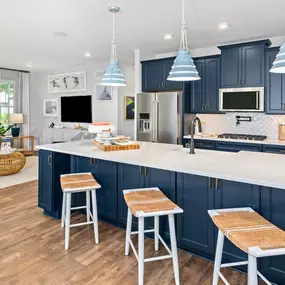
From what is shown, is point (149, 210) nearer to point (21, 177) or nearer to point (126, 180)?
point (126, 180)

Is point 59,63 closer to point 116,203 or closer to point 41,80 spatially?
point 41,80

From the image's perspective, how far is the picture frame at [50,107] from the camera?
876 centimetres

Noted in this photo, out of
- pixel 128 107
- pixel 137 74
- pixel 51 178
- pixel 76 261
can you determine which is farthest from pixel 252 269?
pixel 128 107

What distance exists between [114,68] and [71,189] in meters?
1.54

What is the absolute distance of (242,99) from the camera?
4.75 meters

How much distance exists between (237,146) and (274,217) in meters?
2.64

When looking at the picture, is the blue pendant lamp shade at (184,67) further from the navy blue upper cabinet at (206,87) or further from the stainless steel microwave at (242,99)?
the navy blue upper cabinet at (206,87)

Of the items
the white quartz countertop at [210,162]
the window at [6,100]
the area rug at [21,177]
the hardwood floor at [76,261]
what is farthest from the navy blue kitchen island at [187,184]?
the window at [6,100]

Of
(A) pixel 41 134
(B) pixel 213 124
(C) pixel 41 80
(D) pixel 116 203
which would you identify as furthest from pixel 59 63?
(D) pixel 116 203

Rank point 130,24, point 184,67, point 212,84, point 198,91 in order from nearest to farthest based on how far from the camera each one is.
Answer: point 184,67
point 130,24
point 212,84
point 198,91

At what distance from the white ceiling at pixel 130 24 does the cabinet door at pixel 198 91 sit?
1.29ft

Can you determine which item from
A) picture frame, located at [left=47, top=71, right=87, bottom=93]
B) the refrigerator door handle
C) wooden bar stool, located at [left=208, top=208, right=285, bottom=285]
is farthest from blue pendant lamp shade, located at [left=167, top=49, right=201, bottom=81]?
picture frame, located at [left=47, top=71, right=87, bottom=93]

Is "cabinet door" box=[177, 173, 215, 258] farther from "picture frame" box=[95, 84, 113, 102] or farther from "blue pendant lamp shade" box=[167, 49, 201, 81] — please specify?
"picture frame" box=[95, 84, 113, 102]

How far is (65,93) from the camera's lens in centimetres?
845
